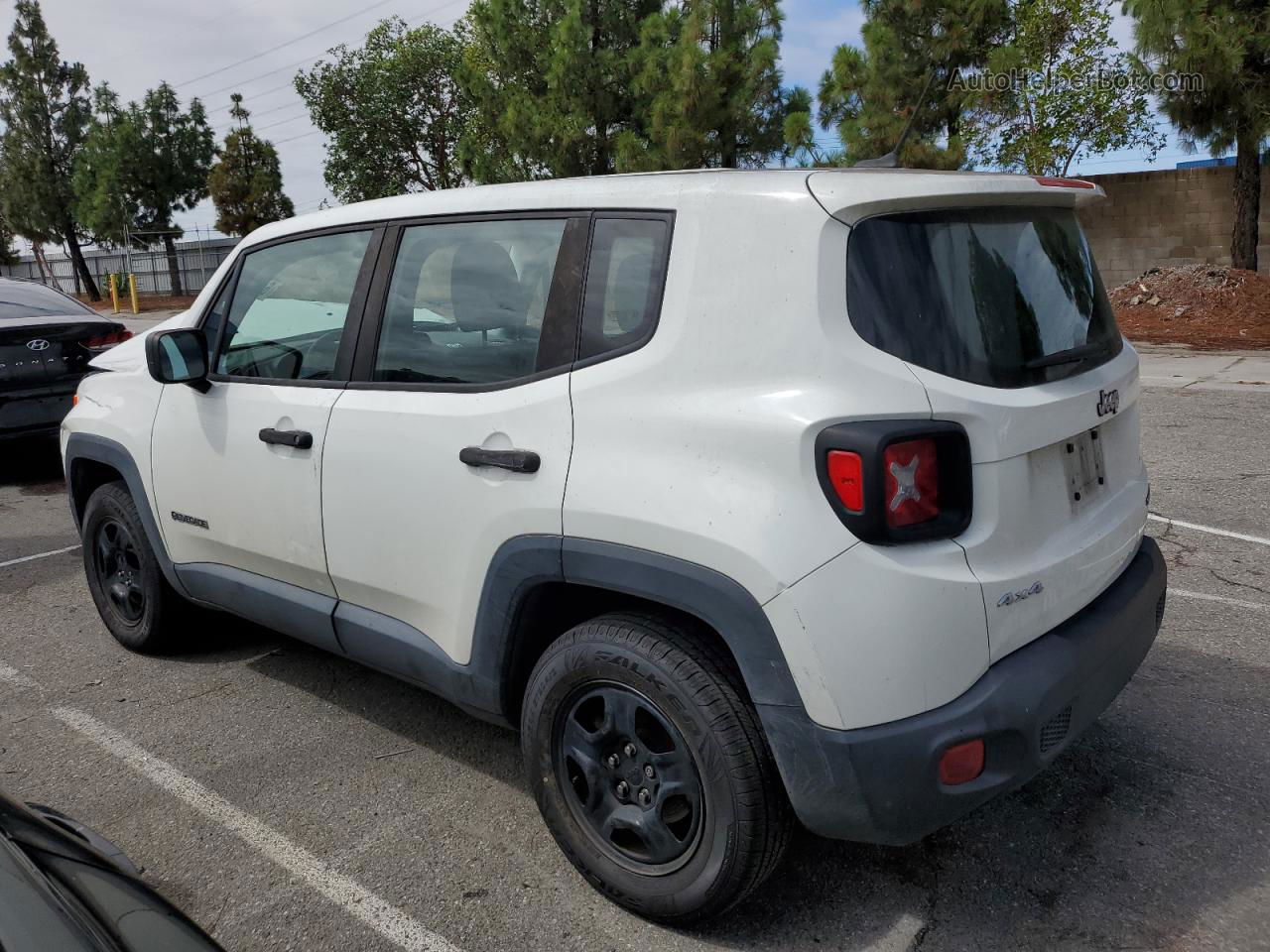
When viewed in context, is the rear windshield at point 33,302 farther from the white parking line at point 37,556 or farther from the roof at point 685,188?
the roof at point 685,188

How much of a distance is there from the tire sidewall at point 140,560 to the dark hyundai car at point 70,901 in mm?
2313

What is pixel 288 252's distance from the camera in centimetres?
361

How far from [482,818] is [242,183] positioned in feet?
141

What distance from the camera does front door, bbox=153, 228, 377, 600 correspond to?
3271 mm

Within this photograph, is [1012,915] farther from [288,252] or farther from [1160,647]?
[288,252]

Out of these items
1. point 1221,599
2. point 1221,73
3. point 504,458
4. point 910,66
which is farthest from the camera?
point 910,66

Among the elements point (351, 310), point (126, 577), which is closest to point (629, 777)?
point (351, 310)

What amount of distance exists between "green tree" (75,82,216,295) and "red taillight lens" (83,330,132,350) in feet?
117

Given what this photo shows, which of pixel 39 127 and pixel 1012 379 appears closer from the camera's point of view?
pixel 1012 379

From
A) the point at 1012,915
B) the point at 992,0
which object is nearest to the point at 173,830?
the point at 1012,915

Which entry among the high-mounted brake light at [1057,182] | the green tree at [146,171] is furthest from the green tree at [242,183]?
the high-mounted brake light at [1057,182]

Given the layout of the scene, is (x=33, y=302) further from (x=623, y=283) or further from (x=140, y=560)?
(x=623, y=283)

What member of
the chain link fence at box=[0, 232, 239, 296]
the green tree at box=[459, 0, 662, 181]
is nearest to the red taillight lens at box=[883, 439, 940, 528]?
the green tree at box=[459, 0, 662, 181]

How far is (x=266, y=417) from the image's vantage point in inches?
134
